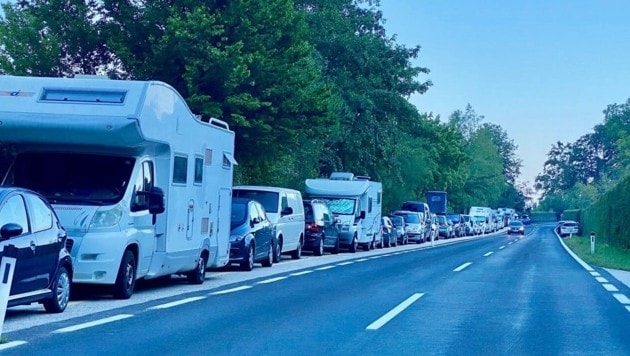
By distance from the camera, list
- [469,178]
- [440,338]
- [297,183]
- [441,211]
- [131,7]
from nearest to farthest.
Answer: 1. [440,338]
2. [131,7]
3. [297,183]
4. [441,211]
5. [469,178]

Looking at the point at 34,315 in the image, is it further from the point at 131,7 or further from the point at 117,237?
the point at 131,7

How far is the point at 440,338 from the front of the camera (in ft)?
37.1

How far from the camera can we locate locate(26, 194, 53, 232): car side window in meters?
12.0

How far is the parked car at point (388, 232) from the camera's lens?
4594 cm

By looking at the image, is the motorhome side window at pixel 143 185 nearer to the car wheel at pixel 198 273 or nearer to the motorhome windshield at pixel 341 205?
the car wheel at pixel 198 273

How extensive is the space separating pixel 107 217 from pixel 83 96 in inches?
70.0

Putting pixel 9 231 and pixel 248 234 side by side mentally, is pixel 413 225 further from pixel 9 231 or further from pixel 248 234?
pixel 9 231

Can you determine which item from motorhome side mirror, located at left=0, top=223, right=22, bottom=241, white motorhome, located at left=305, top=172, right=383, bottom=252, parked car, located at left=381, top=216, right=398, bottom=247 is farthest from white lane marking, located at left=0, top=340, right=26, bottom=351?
parked car, located at left=381, top=216, right=398, bottom=247

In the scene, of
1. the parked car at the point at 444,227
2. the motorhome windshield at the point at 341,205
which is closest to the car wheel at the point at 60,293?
the motorhome windshield at the point at 341,205

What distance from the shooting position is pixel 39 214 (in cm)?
1227

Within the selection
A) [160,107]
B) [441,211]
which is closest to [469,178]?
[441,211]

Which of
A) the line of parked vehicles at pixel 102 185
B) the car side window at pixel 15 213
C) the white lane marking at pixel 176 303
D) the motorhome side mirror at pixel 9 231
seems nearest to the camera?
the motorhome side mirror at pixel 9 231

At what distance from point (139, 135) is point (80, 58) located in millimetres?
15166

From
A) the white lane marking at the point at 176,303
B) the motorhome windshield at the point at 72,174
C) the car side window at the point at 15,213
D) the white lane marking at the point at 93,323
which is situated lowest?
the white lane marking at the point at 93,323
